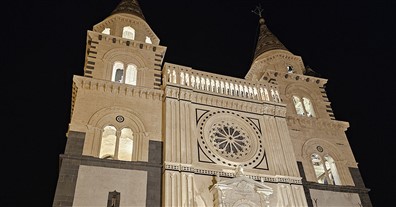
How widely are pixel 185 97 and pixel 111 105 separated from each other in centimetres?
404

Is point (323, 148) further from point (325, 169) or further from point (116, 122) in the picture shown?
point (116, 122)

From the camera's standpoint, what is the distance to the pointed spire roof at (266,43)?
2878 cm

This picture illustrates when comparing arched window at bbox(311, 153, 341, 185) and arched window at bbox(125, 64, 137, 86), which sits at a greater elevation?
arched window at bbox(125, 64, 137, 86)

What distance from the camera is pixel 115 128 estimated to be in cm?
1839

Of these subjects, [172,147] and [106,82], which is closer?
[172,147]

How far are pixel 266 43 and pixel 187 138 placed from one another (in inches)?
554

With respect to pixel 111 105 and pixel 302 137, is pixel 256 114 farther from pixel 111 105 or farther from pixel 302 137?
pixel 111 105

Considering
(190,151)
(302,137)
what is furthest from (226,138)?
(302,137)

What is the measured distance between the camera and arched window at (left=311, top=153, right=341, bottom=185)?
837 inches

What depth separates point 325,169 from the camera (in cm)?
2152

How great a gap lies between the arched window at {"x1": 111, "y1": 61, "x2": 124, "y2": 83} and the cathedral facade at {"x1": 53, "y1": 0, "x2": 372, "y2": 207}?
9 cm

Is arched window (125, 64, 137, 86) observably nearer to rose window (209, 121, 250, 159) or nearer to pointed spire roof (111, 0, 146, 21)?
pointed spire roof (111, 0, 146, 21)

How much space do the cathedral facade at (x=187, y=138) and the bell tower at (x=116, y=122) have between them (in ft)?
0.16

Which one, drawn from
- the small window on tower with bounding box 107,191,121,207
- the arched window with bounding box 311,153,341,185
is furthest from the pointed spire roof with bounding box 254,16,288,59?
the small window on tower with bounding box 107,191,121,207
